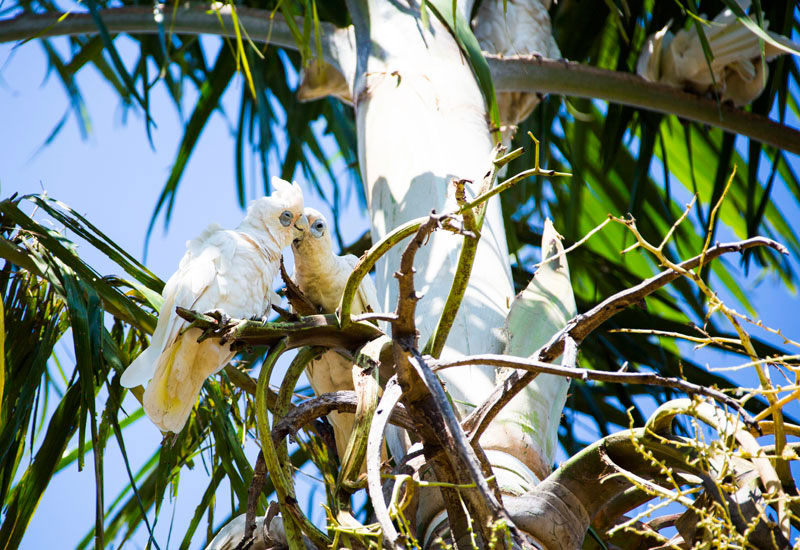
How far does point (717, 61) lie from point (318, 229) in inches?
54.6

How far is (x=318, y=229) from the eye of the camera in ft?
9.21

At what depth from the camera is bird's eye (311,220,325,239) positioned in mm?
2795

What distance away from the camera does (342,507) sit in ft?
4.53

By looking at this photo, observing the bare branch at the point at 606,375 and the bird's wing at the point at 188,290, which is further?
the bird's wing at the point at 188,290

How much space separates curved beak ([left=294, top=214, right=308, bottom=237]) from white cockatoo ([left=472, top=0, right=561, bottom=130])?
0.70m

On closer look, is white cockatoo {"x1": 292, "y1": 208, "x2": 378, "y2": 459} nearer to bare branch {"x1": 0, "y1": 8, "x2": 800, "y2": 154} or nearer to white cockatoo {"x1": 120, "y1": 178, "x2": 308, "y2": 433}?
white cockatoo {"x1": 120, "y1": 178, "x2": 308, "y2": 433}

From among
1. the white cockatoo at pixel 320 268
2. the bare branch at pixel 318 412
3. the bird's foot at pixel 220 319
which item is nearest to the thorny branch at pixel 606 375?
the bare branch at pixel 318 412

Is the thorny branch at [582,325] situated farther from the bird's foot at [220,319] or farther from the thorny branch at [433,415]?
the bird's foot at [220,319]

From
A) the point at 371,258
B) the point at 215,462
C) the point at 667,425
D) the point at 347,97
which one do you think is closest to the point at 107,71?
the point at 347,97

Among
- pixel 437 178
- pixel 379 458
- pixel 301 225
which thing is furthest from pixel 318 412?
pixel 301 225

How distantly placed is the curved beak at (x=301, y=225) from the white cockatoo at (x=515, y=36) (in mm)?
698

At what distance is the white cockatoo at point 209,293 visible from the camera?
2.02 meters

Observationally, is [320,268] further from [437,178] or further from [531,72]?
[531,72]

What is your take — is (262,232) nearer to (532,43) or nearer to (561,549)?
(532,43)
